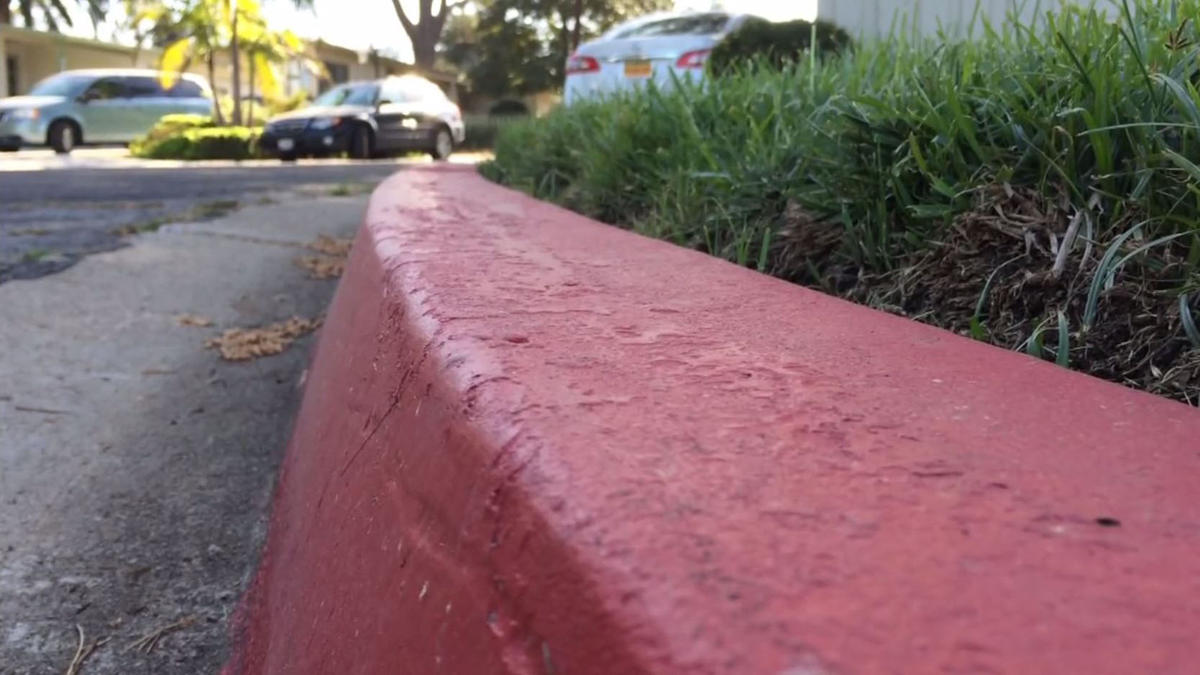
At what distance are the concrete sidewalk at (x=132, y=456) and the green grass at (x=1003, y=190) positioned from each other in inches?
49.4

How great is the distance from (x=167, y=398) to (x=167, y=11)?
24374 millimetres

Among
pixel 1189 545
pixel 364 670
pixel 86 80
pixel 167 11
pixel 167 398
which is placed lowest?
pixel 167 398

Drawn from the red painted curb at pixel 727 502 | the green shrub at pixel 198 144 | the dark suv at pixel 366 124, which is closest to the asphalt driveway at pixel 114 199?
the red painted curb at pixel 727 502

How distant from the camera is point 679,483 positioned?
2.31 ft

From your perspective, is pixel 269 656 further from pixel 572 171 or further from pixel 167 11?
pixel 167 11

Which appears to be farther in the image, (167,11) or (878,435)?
(167,11)

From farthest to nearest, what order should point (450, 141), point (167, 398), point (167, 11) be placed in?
point (167, 11), point (450, 141), point (167, 398)

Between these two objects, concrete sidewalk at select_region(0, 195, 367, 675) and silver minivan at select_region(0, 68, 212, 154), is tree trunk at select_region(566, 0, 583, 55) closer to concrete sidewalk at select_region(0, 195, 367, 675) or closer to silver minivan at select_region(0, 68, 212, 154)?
silver minivan at select_region(0, 68, 212, 154)

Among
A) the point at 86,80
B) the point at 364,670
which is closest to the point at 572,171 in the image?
the point at 364,670

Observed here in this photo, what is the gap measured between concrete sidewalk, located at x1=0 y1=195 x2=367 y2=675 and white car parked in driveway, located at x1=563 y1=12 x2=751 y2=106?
309 centimetres

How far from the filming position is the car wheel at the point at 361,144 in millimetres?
16531

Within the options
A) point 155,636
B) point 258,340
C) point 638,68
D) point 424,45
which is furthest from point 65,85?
point 155,636

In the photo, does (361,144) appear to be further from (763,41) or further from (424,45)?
(424,45)

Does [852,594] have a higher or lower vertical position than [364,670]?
higher
